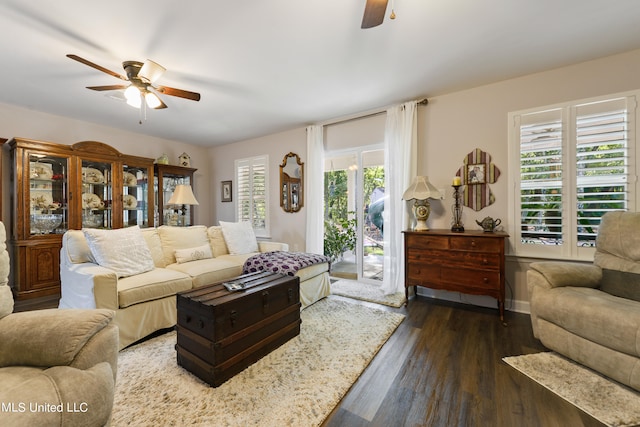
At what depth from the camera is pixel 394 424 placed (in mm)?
1369

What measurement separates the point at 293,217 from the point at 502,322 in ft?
10.3

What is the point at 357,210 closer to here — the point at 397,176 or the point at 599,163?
the point at 397,176

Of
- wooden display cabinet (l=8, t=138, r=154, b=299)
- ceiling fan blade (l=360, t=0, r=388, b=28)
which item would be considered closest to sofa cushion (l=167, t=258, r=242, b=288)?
wooden display cabinet (l=8, t=138, r=154, b=299)

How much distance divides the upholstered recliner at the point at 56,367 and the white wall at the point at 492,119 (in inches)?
128

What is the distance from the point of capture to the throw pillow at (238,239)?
141 inches

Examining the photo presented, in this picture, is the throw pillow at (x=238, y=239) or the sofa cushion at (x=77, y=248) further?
the throw pillow at (x=238, y=239)

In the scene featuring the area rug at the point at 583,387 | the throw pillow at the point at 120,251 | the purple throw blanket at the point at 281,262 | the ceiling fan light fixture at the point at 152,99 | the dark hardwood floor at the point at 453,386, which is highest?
the ceiling fan light fixture at the point at 152,99

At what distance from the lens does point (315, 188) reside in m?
4.12

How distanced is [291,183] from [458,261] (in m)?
2.84

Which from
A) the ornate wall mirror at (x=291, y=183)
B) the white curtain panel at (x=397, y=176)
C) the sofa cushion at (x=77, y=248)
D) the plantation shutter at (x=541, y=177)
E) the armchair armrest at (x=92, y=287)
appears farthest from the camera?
the ornate wall mirror at (x=291, y=183)

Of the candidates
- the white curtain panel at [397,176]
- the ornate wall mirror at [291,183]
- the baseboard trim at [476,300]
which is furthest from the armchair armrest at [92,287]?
the baseboard trim at [476,300]

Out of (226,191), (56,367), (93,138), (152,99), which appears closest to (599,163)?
(56,367)

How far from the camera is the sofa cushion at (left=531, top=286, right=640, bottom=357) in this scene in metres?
1.55

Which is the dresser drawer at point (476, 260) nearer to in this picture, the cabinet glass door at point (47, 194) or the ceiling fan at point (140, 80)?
the ceiling fan at point (140, 80)
